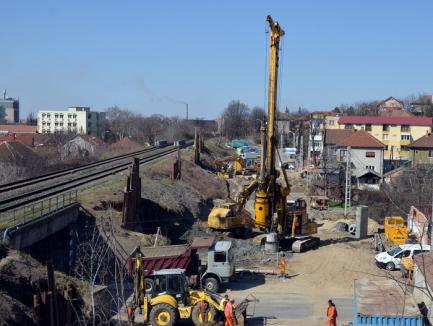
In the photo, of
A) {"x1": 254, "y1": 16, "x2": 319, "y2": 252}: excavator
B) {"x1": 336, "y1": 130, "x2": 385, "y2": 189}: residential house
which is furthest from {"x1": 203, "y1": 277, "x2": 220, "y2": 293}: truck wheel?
{"x1": 336, "y1": 130, "x2": 385, "y2": 189}: residential house

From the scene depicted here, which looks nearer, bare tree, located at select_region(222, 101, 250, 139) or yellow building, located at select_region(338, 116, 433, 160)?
yellow building, located at select_region(338, 116, 433, 160)

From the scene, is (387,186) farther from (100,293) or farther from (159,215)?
(100,293)

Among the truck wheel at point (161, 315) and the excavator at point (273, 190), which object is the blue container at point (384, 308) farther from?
the excavator at point (273, 190)

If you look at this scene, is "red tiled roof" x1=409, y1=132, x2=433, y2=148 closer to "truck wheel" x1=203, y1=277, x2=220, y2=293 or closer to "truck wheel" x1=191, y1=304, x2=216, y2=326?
"truck wheel" x1=203, y1=277, x2=220, y2=293

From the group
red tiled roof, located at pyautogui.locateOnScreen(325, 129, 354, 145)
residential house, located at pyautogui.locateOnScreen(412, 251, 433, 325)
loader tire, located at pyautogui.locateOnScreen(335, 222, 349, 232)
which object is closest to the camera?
residential house, located at pyautogui.locateOnScreen(412, 251, 433, 325)

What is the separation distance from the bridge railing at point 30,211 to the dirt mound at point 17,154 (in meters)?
22.9

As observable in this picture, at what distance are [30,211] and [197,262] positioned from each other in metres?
7.30

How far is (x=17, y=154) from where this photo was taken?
52.4 meters

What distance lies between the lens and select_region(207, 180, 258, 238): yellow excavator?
31922 millimetres

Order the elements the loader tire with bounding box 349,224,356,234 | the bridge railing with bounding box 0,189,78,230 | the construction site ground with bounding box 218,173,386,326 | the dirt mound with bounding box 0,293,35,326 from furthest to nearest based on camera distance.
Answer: the loader tire with bounding box 349,224,356,234 < the bridge railing with bounding box 0,189,78,230 < the construction site ground with bounding box 218,173,386,326 < the dirt mound with bounding box 0,293,35,326

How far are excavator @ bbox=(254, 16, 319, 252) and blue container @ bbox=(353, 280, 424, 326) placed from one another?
11.8 m

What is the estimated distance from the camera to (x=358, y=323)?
16594 mm

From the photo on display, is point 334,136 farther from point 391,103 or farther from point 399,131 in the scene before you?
point 391,103

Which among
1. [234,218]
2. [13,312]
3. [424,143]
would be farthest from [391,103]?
[13,312]
